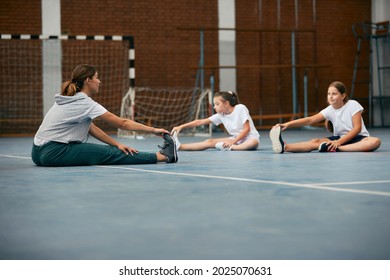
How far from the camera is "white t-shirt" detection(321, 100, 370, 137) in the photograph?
657cm

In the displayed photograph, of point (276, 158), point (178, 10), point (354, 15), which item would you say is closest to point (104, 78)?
point (178, 10)

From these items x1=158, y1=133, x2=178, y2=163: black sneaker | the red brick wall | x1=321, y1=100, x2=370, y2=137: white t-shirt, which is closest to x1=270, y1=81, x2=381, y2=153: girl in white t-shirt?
x1=321, y1=100, x2=370, y2=137: white t-shirt

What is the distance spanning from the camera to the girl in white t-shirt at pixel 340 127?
6504mm

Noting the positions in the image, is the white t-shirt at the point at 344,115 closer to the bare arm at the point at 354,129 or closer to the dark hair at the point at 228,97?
the bare arm at the point at 354,129

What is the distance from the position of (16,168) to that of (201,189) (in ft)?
6.80

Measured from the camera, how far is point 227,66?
13.8m

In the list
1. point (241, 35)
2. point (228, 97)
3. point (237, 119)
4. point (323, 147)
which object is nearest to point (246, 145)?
point (237, 119)

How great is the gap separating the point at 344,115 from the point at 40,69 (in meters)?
8.29

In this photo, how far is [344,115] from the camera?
6.61 meters

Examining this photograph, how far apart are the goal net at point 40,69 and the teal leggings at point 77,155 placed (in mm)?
8038

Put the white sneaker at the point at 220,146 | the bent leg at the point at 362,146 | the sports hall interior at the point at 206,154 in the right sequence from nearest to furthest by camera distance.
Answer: the sports hall interior at the point at 206,154, the bent leg at the point at 362,146, the white sneaker at the point at 220,146

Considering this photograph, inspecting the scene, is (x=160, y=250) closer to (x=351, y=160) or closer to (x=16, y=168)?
(x=16, y=168)

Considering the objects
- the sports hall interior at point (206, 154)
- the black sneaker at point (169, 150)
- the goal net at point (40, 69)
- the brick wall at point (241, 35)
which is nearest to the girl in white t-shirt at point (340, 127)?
the sports hall interior at point (206, 154)

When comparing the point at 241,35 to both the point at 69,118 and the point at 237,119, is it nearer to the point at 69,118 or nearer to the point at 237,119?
the point at 237,119
